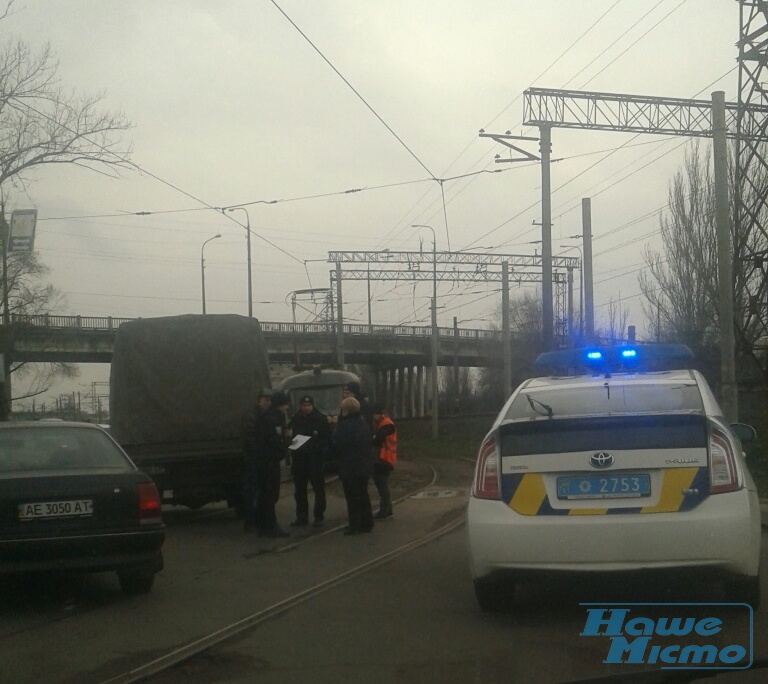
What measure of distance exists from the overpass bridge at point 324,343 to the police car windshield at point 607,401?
4791 centimetres

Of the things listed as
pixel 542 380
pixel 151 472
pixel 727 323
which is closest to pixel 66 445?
pixel 542 380

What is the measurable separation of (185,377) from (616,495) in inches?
393

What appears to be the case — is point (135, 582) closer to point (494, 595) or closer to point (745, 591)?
point (494, 595)

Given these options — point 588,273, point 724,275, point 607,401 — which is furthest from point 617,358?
point 588,273

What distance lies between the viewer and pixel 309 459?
45.6 ft

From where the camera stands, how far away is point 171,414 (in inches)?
608

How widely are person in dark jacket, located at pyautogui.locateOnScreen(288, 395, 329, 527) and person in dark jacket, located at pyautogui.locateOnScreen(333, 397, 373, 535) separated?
83cm

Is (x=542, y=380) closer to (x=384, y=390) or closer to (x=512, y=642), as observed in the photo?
(x=512, y=642)

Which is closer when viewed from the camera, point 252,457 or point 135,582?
point 135,582

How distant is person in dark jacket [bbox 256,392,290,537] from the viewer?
13.0 m

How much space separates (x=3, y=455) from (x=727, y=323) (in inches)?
536

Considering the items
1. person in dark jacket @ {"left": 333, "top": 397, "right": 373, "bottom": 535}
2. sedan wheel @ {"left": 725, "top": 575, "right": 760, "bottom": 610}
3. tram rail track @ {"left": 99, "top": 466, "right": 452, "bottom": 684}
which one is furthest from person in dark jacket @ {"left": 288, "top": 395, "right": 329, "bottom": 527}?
sedan wheel @ {"left": 725, "top": 575, "right": 760, "bottom": 610}

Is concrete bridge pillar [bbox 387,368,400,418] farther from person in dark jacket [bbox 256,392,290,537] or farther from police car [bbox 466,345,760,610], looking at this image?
police car [bbox 466,345,760,610]

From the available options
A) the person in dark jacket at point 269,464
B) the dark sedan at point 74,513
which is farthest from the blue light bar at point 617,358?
the person in dark jacket at point 269,464
